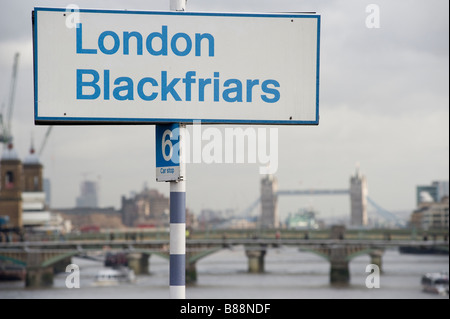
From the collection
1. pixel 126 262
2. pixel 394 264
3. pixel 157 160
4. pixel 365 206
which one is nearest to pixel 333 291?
pixel 126 262

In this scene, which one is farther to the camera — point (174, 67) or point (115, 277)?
point (115, 277)

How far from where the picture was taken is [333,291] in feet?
254

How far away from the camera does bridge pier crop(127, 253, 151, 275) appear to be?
98750 millimetres

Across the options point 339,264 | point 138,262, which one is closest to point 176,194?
point 339,264

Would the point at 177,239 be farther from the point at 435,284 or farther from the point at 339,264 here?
the point at 339,264

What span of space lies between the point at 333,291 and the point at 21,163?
75275 mm

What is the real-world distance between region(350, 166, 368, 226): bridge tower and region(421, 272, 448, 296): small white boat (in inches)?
4064

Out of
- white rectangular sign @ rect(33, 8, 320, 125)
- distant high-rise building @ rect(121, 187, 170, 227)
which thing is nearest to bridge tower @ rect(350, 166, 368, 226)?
distant high-rise building @ rect(121, 187, 170, 227)

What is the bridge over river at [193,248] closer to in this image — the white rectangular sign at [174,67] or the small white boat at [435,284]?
the small white boat at [435,284]

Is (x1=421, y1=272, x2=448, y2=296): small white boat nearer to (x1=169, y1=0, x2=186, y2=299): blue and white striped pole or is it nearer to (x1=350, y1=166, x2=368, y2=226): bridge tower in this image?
(x1=169, y1=0, x2=186, y2=299): blue and white striped pole

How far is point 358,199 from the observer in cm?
19175

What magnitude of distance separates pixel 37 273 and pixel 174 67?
85614 mm
